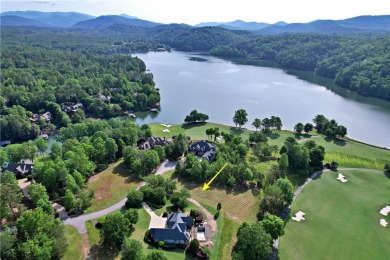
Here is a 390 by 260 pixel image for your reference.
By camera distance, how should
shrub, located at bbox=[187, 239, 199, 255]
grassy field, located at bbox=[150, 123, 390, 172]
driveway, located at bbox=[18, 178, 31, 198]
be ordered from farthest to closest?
grassy field, located at bbox=[150, 123, 390, 172]
driveway, located at bbox=[18, 178, 31, 198]
shrub, located at bbox=[187, 239, 199, 255]

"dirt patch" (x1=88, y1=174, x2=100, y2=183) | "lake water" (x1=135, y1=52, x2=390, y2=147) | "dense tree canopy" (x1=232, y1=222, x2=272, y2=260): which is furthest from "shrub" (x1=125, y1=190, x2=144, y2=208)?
"lake water" (x1=135, y1=52, x2=390, y2=147)

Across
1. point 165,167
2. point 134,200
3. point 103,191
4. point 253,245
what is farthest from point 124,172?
point 253,245

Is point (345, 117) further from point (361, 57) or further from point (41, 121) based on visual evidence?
point (41, 121)

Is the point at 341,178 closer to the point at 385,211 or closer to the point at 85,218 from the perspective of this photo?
the point at 385,211

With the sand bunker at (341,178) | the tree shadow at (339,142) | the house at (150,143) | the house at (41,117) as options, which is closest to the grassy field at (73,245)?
the house at (150,143)

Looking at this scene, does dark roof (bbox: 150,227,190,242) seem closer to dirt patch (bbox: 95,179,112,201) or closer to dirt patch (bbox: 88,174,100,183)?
dirt patch (bbox: 95,179,112,201)

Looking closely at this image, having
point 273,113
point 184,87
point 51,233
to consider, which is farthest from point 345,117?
point 51,233
